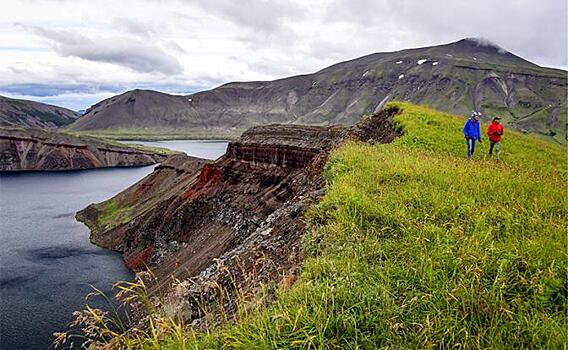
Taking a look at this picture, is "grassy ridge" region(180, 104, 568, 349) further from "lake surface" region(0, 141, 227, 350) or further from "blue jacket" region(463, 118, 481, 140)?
"lake surface" region(0, 141, 227, 350)

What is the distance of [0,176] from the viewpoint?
5094 inches

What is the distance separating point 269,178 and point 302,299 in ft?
130

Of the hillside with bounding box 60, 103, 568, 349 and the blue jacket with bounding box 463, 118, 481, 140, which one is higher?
the blue jacket with bounding box 463, 118, 481, 140

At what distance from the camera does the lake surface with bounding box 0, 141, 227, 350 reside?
33.1m

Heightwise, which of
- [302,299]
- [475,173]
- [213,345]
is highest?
[475,173]

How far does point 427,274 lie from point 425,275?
40mm

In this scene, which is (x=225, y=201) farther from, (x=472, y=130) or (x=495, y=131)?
(x=495, y=131)

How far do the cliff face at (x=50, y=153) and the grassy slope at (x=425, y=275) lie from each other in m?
150

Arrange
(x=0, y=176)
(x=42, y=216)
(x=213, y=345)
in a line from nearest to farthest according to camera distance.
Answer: (x=213, y=345), (x=42, y=216), (x=0, y=176)

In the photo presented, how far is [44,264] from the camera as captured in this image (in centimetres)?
4941

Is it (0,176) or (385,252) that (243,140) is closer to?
(385,252)

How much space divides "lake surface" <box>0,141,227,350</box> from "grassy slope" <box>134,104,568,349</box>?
28465 millimetres

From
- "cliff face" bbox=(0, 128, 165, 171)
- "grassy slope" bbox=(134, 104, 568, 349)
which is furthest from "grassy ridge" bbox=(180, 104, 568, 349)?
"cliff face" bbox=(0, 128, 165, 171)

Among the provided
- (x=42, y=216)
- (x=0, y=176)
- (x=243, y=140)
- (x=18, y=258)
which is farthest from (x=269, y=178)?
(x=0, y=176)
